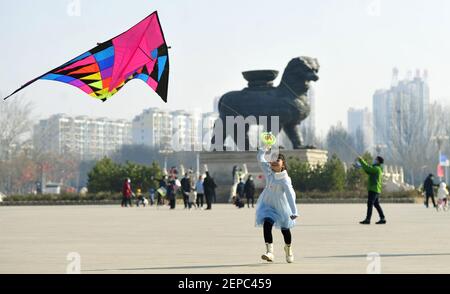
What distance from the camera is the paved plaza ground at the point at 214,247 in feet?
45.1

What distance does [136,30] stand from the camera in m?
20.4

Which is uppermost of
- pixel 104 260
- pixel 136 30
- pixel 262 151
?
pixel 136 30

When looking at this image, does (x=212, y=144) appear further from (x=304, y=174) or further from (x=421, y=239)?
(x=421, y=239)

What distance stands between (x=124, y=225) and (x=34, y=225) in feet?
7.18

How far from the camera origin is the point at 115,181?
188 feet

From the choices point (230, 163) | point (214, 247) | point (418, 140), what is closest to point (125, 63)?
point (214, 247)

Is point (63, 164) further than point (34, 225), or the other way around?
point (63, 164)

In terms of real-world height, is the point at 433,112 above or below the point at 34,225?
above

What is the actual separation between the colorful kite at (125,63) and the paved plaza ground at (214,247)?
9.19 feet

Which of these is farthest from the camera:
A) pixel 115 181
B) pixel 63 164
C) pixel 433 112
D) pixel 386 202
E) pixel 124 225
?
pixel 63 164

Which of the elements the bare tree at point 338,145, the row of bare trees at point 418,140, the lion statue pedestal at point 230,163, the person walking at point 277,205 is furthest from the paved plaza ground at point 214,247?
the bare tree at point 338,145

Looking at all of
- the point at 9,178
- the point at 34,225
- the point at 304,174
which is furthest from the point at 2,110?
the point at 34,225

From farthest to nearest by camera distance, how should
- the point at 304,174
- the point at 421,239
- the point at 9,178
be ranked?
the point at 9,178 < the point at 304,174 < the point at 421,239

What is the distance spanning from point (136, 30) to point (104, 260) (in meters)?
6.63
